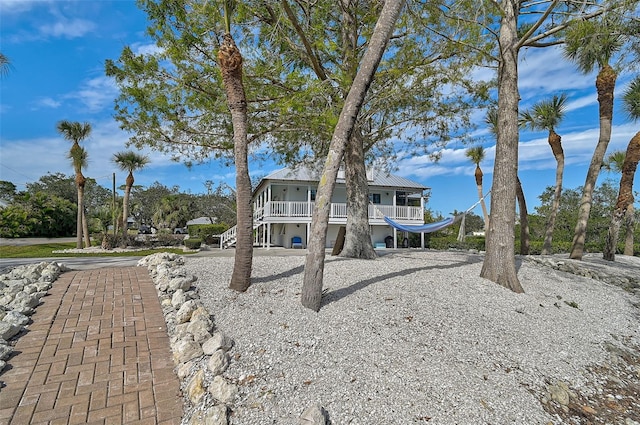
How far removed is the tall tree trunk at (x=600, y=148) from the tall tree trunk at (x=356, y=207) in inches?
298

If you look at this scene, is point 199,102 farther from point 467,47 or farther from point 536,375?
point 536,375

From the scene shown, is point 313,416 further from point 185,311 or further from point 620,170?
point 620,170

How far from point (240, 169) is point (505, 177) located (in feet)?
15.9

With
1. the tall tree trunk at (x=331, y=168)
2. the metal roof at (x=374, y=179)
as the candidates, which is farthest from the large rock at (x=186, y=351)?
the metal roof at (x=374, y=179)

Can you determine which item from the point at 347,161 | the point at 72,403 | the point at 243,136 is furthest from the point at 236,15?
the point at 72,403

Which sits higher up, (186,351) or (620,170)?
(620,170)

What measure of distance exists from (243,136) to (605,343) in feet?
18.7

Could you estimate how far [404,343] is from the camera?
11.5ft

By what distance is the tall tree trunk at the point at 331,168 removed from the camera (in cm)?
427

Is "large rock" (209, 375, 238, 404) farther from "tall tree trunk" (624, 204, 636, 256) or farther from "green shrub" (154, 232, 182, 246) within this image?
"green shrub" (154, 232, 182, 246)

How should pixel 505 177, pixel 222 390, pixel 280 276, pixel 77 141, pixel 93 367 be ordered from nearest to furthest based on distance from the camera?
1. pixel 222 390
2. pixel 93 367
3. pixel 280 276
4. pixel 505 177
5. pixel 77 141

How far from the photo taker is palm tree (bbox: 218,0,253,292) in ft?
15.5

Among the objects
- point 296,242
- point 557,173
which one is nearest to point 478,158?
point 557,173

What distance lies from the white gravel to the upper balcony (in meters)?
11.6
